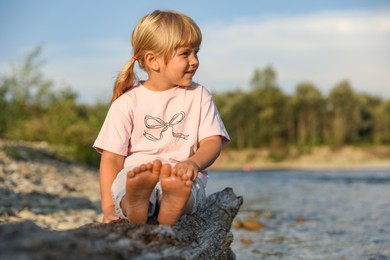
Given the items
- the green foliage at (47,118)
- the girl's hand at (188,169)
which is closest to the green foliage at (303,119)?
the green foliage at (47,118)

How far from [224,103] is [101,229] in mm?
42757

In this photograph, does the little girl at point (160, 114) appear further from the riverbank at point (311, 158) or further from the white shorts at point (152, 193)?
the riverbank at point (311, 158)

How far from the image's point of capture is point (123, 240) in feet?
6.18

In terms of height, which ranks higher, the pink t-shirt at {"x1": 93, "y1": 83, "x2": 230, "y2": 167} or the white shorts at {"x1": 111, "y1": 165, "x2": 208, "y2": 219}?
the pink t-shirt at {"x1": 93, "y1": 83, "x2": 230, "y2": 167}

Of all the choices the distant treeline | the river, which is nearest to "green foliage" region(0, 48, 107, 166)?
the river

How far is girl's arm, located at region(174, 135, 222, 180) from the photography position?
2.39 m

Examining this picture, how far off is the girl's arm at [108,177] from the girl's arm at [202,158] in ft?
1.47

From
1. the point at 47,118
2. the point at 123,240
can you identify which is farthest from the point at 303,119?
the point at 123,240

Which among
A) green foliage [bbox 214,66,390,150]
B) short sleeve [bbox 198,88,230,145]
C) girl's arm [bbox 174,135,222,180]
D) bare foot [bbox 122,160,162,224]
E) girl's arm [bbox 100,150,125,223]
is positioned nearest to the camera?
bare foot [bbox 122,160,162,224]

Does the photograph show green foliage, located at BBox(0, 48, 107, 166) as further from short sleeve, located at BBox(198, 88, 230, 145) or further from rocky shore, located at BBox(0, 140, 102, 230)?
short sleeve, located at BBox(198, 88, 230, 145)

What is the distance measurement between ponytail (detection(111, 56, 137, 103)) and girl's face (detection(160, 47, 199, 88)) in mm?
202

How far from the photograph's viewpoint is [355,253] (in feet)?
18.2

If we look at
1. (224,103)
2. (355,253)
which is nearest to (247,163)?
(224,103)

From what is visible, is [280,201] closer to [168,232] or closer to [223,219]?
[223,219]
